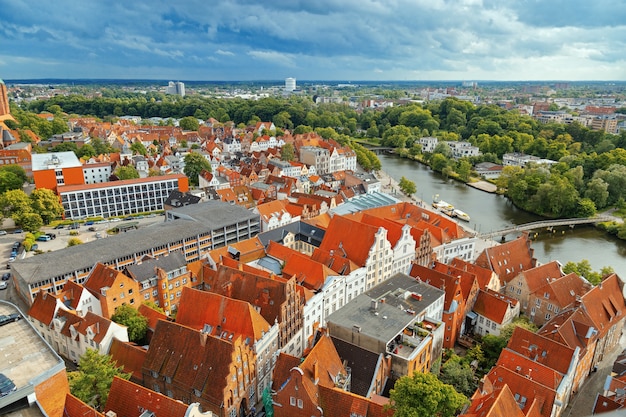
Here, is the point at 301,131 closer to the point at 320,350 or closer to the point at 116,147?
the point at 116,147

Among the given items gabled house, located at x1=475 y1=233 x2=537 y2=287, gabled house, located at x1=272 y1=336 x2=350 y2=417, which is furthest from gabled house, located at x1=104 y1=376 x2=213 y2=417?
gabled house, located at x1=475 y1=233 x2=537 y2=287

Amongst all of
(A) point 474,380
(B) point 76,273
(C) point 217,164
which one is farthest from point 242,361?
(C) point 217,164

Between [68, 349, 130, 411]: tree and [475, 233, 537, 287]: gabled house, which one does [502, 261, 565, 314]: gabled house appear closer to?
[475, 233, 537, 287]: gabled house

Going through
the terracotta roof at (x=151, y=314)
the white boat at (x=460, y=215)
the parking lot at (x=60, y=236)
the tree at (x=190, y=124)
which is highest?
the tree at (x=190, y=124)

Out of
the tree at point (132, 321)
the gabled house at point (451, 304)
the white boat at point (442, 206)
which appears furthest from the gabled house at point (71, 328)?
the white boat at point (442, 206)

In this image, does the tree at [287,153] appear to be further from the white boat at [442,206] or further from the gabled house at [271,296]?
the gabled house at [271,296]

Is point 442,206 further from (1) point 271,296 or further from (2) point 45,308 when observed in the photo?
Answer: (2) point 45,308
